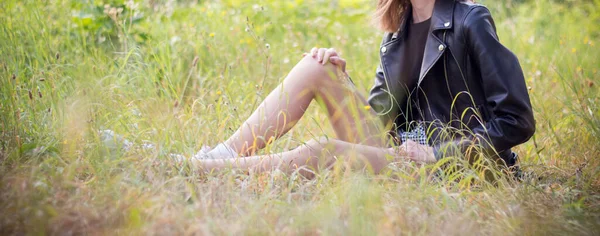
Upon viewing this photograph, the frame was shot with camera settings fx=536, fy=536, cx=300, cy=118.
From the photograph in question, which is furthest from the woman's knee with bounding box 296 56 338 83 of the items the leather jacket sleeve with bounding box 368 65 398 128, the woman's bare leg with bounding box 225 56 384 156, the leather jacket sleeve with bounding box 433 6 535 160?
the leather jacket sleeve with bounding box 433 6 535 160

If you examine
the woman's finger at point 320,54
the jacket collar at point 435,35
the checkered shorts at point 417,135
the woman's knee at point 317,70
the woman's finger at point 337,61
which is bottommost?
the checkered shorts at point 417,135

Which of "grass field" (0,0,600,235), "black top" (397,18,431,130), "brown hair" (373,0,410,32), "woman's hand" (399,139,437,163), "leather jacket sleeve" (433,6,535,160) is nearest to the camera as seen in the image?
"grass field" (0,0,600,235)

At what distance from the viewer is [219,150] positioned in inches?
82.1

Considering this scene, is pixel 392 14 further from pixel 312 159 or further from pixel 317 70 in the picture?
pixel 312 159

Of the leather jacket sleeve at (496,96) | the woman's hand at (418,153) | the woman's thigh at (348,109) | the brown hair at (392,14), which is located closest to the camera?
the leather jacket sleeve at (496,96)

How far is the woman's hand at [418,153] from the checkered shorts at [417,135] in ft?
0.51

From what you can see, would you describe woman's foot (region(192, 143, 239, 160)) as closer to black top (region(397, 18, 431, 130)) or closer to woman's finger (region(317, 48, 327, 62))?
woman's finger (region(317, 48, 327, 62))

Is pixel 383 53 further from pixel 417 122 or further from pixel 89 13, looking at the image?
pixel 89 13

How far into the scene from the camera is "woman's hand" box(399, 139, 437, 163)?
2.05 meters

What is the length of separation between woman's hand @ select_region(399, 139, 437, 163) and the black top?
9.2 inches

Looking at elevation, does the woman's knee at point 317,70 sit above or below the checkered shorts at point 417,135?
above

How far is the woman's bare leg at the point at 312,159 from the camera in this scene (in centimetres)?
197

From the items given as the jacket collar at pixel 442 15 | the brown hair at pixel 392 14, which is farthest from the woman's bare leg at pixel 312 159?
the brown hair at pixel 392 14

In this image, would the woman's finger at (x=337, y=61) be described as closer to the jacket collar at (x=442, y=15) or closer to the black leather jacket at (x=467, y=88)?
the black leather jacket at (x=467, y=88)
